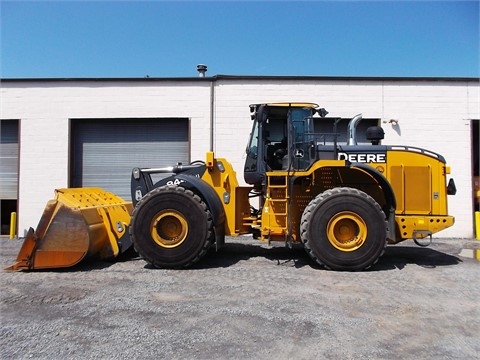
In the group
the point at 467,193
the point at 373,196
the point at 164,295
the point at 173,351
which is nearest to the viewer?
the point at 173,351

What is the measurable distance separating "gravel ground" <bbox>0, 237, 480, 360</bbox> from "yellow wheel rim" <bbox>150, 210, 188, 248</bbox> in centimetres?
57

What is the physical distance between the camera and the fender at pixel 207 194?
24.5ft

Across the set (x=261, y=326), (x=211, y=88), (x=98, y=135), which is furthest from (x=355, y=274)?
(x=98, y=135)

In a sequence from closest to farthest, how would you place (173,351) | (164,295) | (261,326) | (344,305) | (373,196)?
(173,351) < (261,326) < (344,305) < (164,295) < (373,196)

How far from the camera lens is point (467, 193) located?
40.4ft

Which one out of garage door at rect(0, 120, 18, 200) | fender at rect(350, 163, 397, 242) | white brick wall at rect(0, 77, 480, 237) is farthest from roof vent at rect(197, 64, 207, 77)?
fender at rect(350, 163, 397, 242)

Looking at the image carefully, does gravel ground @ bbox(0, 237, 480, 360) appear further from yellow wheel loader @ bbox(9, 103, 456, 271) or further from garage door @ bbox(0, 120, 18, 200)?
garage door @ bbox(0, 120, 18, 200)

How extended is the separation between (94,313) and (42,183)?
9.08m

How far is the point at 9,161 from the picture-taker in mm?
13180

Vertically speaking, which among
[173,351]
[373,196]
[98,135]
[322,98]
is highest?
[322,98]

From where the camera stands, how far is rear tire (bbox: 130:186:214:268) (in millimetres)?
7207

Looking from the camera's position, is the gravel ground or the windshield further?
the windshield

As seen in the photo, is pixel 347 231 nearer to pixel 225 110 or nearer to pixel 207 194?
pixel 207 194

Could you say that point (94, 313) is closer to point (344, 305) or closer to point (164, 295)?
point (164, 295)
